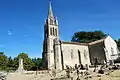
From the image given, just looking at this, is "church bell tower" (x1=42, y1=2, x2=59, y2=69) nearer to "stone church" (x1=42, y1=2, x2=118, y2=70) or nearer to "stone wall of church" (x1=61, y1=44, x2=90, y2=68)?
"stone church" (x1=42, y1=2, x2=118, y2=70)

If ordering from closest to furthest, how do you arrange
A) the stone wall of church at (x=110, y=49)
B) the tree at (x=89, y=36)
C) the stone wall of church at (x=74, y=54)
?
1. the stone wall of church at (x=74, y=54)
2. the stone wall of church at (x=110, y=49)
3. the tree at (x=89, y=36)

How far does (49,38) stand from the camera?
184 ft

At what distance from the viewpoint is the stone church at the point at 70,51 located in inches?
1997

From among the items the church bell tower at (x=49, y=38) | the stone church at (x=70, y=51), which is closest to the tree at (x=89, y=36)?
the stone church at (x=70, y=51)

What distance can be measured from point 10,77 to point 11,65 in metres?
33.4

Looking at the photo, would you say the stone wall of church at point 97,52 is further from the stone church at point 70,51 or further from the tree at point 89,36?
the tree at point 89,36

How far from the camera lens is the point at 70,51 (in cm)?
5228

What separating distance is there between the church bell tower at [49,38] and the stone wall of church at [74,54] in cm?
411

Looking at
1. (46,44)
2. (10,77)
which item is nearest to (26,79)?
(10,77)

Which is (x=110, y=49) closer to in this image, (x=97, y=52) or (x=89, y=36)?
(x=97, y=52)

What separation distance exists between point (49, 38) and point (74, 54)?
32.1 feet

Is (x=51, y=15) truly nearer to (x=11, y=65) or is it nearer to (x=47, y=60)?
(x=47, y=60)

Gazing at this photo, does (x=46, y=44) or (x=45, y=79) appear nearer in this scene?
(x=45, y=79)

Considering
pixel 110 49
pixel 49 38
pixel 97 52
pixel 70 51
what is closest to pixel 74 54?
pixel 70 51
